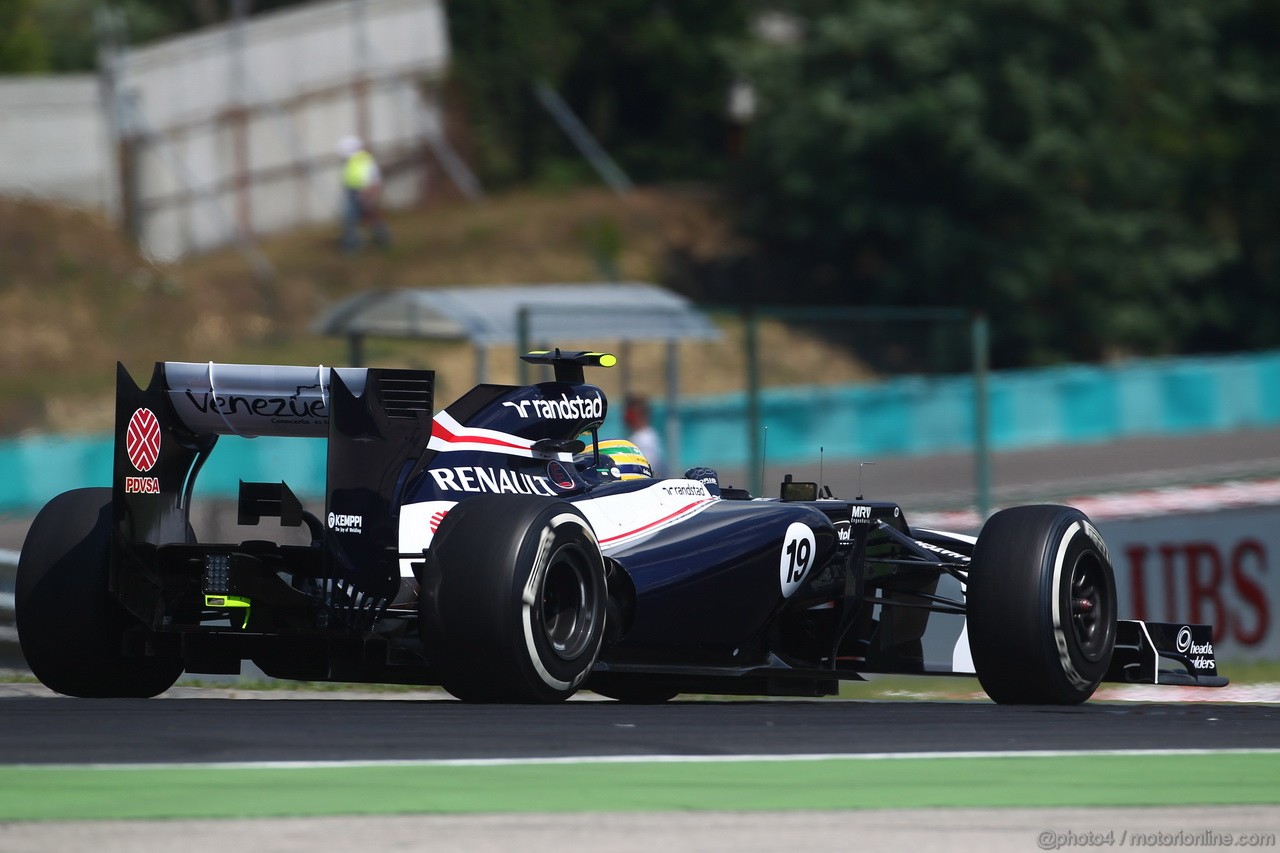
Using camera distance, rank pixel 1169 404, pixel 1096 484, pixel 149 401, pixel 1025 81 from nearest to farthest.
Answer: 1. pixel 149 401
2. pixel 1096 484
3. pixel 1169 404
4. pixel 1025 81

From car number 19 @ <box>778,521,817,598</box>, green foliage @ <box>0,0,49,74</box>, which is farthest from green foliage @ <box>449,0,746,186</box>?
car number 19 @ <box>778,521,817,598</box>

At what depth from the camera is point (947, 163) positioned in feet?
131

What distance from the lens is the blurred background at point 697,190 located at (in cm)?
3378

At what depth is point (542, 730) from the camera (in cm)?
793

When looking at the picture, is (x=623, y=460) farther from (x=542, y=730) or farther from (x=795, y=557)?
(x=542, y=730)

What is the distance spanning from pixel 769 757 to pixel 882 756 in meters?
0.42

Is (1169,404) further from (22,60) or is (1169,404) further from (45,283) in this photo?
(22,60)

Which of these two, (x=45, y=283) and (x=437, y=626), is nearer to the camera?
(x=437, y=626)

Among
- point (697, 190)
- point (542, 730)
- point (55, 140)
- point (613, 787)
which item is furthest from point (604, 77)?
point (613, 787)

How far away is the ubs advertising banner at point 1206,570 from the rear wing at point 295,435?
8.20 metres

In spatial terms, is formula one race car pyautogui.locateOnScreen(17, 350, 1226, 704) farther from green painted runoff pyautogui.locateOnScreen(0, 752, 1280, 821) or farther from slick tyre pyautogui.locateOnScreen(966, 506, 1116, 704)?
green painted runoff pyautogui.locateOnScreen(0, 752, 1280, 821)

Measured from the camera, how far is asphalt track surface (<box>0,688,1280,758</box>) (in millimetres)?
7379

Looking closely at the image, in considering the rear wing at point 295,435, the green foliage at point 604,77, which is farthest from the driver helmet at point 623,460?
the green foliage at point 604,77

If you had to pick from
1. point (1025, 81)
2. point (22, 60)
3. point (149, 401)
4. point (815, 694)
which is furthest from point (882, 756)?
point (22, 60)
